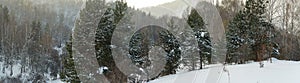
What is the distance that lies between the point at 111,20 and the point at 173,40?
5624 mm

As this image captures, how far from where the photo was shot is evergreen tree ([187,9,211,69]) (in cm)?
2311

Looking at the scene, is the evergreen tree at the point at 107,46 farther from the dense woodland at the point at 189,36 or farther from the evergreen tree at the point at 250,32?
the evergreen tree at the point at 250,32

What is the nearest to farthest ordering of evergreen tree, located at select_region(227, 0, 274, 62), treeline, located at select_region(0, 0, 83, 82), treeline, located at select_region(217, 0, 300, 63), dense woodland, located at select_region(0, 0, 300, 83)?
dense woodland, located at select_region(0, 0, 300, 83), evergreen tree, located at select_region(227, 0, 274, 62), treeline, located at select_region(217, 0, 300, 63), treeline, located at select_region(0, 0, 83, 82)

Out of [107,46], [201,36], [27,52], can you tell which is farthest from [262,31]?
[27,52]

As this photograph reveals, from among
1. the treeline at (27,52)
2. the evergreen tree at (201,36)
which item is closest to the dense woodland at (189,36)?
the evergreen tree at (201,36)

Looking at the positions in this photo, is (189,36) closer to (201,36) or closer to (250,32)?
(201,36)

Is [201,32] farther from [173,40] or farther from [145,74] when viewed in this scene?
[145,74]

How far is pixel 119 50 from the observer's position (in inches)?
706

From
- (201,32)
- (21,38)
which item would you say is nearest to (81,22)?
(201,32)

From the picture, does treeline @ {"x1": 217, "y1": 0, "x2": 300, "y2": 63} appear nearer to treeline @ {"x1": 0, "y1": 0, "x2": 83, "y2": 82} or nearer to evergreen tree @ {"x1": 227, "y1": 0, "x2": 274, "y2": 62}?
evergreen tree @ {"x1": 227, "y1": 0, "x2": 274, "y2": 62}

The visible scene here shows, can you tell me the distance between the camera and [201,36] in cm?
2317

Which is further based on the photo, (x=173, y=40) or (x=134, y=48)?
(x=173, y=40)

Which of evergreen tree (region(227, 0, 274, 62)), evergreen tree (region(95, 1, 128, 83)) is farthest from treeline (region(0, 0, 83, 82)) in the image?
evergreen tree (region(95, 1, 128, 83))

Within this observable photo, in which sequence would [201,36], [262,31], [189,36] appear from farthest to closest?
[201,36], [262,31], [189,36]
